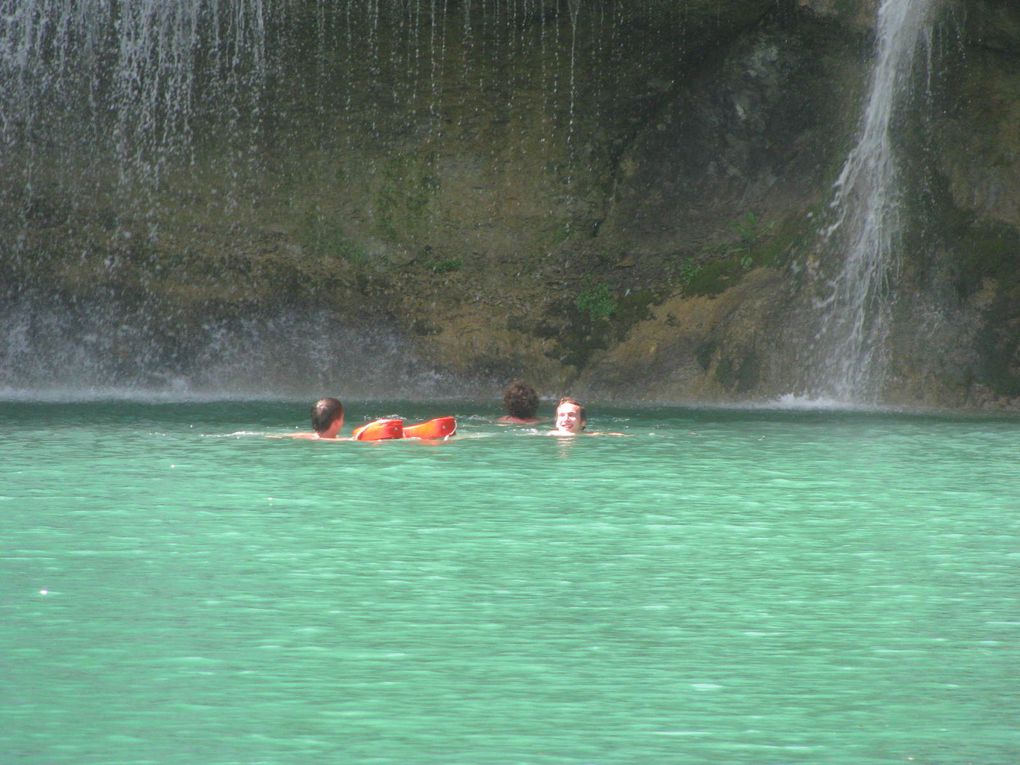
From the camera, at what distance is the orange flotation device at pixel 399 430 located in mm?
14016

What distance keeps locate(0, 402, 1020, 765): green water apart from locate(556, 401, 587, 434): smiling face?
6.30 feet

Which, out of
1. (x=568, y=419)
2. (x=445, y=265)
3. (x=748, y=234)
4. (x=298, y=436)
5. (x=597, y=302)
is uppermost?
(x=748, y=234)

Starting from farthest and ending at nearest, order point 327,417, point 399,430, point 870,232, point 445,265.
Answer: point 445,265 → point 870,232 → point 399,430 → point 327,417

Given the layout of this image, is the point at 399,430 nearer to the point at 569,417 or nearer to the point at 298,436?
the point at 298,436

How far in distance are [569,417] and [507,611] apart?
7910 millimetres

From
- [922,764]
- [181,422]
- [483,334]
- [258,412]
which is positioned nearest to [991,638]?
[922,764]

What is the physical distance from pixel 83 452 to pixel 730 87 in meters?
12.7

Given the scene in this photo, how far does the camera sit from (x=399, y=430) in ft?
46.2

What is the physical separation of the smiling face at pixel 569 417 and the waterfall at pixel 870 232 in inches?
262

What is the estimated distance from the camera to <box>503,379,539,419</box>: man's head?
15680 millimetres

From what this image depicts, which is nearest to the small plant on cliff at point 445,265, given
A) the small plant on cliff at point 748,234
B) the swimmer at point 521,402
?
the small plant on cliff at point 748,234

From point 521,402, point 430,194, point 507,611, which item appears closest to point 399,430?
point 521,402

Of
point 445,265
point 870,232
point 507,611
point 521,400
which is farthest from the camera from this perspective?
point 445,265

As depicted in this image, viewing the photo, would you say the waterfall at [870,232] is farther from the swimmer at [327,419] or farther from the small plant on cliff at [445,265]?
the swimmer at [327,419]
